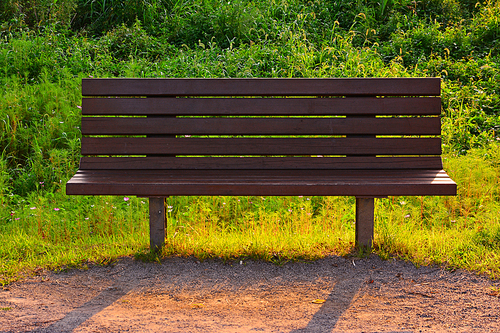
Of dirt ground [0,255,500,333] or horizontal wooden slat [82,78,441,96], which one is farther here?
horizontal wooden slat [82,78,441,96]

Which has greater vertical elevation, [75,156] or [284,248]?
[75,156]

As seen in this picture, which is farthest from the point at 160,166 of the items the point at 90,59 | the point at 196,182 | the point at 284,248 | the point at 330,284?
the point at 90,59

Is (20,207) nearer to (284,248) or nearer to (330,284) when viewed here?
(284,248)

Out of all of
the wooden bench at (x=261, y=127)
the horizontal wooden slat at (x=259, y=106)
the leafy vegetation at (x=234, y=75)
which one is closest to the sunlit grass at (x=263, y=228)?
the leafy vegetation at (x=234, y=75)

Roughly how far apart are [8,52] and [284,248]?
4.57 m

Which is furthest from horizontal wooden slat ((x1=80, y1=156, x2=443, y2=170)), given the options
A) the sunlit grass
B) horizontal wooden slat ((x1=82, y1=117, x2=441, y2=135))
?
the sunlit grass

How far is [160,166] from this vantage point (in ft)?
10.2

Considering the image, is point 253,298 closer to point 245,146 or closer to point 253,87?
point 245,146

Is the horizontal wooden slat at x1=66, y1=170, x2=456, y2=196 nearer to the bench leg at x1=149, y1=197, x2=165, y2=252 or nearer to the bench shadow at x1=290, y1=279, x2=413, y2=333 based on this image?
the bench leg at x1=149, y1=197, x2=165, y2=252

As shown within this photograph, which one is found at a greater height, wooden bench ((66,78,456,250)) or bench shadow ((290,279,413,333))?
wooden bench ((66,78,456,250))

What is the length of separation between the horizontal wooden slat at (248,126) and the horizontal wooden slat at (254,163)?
0.57 feet

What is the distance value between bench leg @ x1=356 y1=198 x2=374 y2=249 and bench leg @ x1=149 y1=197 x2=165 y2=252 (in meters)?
1.24

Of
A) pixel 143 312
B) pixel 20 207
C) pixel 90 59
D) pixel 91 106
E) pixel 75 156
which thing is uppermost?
pixel 90 59

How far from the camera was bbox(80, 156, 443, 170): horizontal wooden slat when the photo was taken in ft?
10.1
